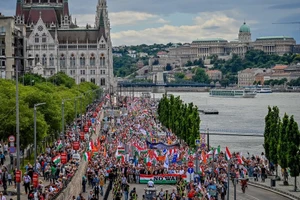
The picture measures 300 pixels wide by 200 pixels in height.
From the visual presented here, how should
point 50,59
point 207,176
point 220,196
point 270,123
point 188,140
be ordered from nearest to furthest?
point 220,196
point 207,176
point 270,123
point 188,140
point 50,59

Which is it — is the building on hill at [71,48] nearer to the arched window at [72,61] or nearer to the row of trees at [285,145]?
the arched window at [72,61]

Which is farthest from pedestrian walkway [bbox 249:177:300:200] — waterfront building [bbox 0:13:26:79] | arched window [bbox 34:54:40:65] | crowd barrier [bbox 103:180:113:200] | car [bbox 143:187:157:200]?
arched window [bbox 34:54:40:65]

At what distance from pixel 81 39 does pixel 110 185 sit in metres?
146

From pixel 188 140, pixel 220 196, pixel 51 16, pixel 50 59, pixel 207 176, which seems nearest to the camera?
pixel 220 196

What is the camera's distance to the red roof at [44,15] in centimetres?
19175

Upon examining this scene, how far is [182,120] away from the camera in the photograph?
68.2 m

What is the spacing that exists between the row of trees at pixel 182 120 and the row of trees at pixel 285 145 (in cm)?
1125

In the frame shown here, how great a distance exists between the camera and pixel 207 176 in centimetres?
4091

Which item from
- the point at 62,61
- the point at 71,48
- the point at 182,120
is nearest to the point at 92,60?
the point at 71,48

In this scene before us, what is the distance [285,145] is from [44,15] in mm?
154619

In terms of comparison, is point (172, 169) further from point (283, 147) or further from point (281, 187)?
point (283, 147)

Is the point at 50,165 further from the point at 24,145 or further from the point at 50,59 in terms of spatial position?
the point at 50,59

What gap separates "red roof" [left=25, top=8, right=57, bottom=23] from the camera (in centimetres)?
19175

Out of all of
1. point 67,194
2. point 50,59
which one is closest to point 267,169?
point 67,194
